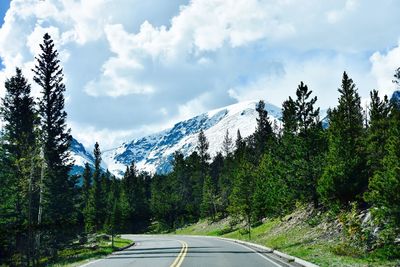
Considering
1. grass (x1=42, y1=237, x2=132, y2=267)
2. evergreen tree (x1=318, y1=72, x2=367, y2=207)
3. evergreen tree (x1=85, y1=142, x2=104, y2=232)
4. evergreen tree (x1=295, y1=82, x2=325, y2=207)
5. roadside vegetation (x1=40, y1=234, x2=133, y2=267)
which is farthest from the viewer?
evergreen tree (x1=85, y1=142, x2=104, y2=232)

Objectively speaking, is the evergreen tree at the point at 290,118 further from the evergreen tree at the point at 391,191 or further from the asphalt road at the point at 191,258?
the evergreen tree at the point at 391,191

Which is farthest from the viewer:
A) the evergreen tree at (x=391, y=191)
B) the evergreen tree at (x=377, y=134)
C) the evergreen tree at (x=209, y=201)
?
the evergreen tree at (x=209, y=201)

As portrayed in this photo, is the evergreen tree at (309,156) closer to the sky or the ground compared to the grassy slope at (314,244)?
closer to the sky

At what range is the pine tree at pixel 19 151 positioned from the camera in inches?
1253

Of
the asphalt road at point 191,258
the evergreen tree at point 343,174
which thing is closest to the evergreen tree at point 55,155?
the asphalt road at point 191,258

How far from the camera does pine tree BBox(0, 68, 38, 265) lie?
31823mm

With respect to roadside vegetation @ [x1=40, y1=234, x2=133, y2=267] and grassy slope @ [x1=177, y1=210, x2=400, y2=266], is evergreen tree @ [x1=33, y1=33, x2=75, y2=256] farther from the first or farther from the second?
grassy slope @ [x1=177, y1=210, x2=400, y2=266]

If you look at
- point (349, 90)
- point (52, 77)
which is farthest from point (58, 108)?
point (349, 90)

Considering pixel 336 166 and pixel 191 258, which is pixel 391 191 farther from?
pixel 336 166

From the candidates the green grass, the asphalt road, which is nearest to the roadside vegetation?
the asphalt road

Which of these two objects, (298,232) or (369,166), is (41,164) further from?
(369,166)

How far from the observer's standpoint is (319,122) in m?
40.2

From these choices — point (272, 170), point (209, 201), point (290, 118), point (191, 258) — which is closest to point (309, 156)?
point (290, 118)

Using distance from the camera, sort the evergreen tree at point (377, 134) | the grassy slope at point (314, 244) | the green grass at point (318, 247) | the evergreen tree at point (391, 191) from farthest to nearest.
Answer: the evergreen tree at point (377, 134), the grassy slope at point (314, 244), the green grass at point (318, 247), the evergreen tree at point (391, 191)
